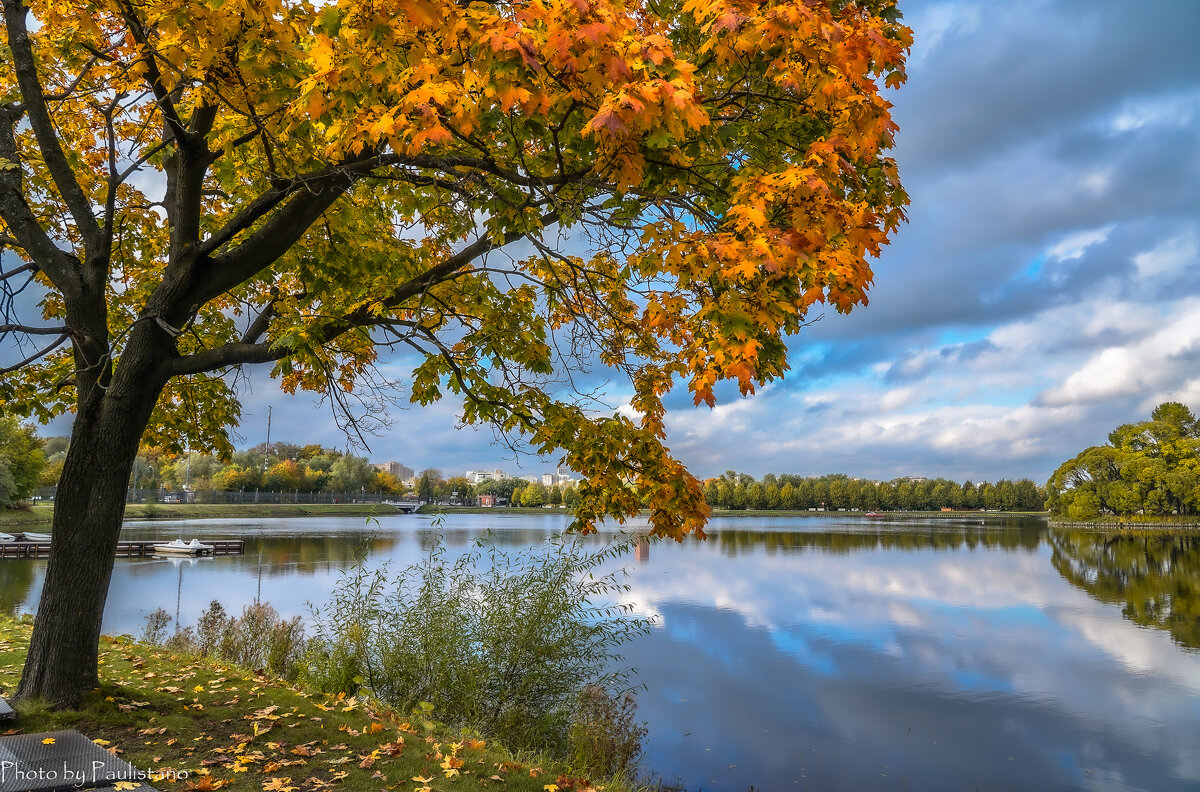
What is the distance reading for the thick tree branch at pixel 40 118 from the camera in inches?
248

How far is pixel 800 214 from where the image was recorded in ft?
10.7

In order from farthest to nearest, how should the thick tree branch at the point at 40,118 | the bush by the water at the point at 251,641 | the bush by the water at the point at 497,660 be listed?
1. the bush by the water at the point at 251,641
2. the bush by the water at the point at 497,660
3. the thick tree branch at the point at 40,118

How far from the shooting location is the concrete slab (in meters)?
4.05

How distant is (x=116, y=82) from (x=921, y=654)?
19026 mm

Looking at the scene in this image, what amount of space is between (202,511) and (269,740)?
274ft

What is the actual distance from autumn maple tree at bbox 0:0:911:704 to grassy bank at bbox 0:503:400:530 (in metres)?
49.4

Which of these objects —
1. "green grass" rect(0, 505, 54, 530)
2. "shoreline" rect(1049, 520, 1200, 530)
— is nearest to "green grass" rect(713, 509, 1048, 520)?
"shoreline" rect(1049, 520, 1200, 530)

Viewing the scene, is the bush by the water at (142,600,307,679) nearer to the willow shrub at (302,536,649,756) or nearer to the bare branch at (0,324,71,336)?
the willow shrub at (302,536,649,756)

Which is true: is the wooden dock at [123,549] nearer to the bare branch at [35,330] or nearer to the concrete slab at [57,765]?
the bare branch at [35,330]

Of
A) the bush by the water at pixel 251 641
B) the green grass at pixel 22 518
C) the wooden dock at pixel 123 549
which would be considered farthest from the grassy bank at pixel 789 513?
the bush by the water at pixel 251 641

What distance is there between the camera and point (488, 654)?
851cm

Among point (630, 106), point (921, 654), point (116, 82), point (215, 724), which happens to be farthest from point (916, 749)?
point (116, 82)

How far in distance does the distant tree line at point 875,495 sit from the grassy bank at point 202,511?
6509cm

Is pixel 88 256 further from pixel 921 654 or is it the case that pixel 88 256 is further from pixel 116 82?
pixel 921 654
